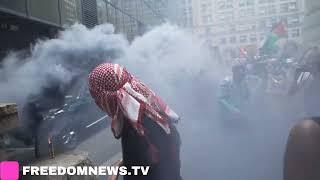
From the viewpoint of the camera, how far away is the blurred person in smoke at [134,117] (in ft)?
5.75

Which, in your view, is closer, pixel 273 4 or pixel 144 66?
pixel 144 66

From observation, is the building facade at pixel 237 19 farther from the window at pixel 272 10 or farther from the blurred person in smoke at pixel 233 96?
the blurred person in smoke at pixel 233 96

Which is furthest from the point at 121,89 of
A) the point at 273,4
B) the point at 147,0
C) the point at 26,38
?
the point at 147,0

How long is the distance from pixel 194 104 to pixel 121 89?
898cm

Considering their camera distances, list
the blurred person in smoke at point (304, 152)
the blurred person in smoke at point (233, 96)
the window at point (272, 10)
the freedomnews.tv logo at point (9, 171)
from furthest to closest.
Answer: the window at point (272, 10) < the blurred person in smoke at point (233, 96) < the freedomnews.tv logo at point (9, 171) < the blurred person in smoke at point (304, 152)

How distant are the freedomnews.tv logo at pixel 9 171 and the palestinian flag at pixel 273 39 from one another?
11.5m

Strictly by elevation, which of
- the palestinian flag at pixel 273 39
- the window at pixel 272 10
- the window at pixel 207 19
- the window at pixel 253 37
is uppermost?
the window at pixel 272 10

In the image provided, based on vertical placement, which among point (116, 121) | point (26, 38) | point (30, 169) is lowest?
point (30, 169)

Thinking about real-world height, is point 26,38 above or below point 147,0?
below

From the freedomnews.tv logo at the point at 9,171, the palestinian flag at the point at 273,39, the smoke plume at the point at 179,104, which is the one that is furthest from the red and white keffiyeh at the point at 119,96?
the palestinian flag at the point at 273,39

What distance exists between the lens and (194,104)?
1066 cm

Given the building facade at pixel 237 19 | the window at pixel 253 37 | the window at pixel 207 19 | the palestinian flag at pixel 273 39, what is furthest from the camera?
the window at pixel 253 37

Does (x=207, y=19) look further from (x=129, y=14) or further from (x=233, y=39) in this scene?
(x=129, y=14)

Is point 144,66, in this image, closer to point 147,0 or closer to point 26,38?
point 26,38
